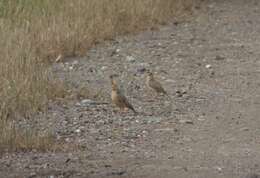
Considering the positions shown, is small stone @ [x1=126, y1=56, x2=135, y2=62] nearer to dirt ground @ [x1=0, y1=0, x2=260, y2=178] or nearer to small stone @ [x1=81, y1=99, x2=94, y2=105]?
dirt ground @ [x1=0, y1=0, x2=260, y2=178]

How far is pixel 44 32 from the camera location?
12820 millimetres

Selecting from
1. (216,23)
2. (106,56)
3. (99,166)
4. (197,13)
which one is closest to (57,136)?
(99,166)

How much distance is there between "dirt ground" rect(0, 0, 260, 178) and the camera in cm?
736

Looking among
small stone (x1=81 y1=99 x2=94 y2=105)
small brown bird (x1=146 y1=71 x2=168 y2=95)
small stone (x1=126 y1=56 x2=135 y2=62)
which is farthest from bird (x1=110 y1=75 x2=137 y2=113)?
small stone (x1=126 y1=56 x2=135 y2=62)

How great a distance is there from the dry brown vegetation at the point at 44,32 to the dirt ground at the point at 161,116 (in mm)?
243

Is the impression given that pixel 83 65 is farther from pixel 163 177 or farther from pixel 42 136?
pixel 163 177

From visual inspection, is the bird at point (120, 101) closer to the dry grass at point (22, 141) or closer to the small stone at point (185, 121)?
the small stone at point (185, 121)

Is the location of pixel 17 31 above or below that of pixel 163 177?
above

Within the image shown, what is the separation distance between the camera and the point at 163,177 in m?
7.00

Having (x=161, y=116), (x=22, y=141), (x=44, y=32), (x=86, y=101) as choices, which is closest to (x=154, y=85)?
(x=86, y=101)

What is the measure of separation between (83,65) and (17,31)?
1.01 meters

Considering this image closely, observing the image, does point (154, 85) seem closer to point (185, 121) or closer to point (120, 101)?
point (120, 101)

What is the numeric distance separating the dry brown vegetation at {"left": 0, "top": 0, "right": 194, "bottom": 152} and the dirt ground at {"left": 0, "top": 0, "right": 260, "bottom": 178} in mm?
243

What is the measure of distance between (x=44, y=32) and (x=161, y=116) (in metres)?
3.95
